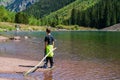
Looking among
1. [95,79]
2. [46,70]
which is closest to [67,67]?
[46,70]

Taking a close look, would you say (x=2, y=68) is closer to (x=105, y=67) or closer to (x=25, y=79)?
(x=25, y=79)

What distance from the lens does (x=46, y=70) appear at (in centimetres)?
3719

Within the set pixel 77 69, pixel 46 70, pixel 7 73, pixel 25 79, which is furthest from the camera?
pixel 77 69

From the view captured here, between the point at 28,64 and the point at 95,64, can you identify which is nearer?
the point at 28,64

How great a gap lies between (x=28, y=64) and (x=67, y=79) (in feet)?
31.8

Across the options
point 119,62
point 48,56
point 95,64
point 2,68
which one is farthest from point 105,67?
point 2,68

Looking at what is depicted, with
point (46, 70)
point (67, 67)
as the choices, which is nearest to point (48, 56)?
point (46, 70)

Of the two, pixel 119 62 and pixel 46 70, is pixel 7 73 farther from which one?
pixel 119 62

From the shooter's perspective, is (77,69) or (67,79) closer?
(67,79)

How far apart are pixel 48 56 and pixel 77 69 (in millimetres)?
4480

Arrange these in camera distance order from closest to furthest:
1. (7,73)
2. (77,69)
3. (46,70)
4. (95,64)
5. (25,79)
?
(25,79)
(7,73)
(46,70)
(77,69)
(95,64)

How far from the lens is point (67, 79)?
32.9 meters

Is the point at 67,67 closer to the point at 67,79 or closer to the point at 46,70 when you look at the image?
the point at 46,70

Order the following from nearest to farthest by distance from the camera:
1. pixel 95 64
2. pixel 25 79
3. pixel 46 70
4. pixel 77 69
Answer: pixel 25 79 < pixel 46 70 < pixel 77 69 < pixel 95 64
